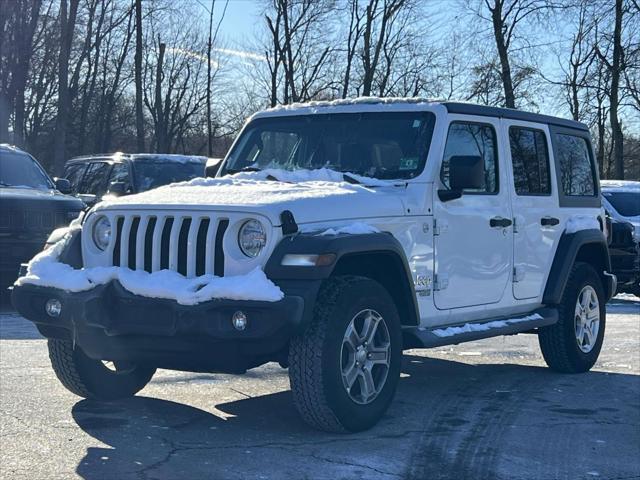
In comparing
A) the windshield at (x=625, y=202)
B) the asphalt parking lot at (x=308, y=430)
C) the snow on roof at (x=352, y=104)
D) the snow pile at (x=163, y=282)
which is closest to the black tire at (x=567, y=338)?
the asphalt parking lot at (x=308, y=430)

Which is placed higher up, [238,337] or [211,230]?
[211,230]

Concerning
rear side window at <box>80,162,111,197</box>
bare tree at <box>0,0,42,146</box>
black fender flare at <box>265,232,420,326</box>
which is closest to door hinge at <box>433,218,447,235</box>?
black fender flare at <box>265,232,420,326</box>

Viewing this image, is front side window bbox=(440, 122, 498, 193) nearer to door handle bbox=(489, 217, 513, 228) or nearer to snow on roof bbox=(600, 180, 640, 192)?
door handle bbox=(489, 217, 513, 228)

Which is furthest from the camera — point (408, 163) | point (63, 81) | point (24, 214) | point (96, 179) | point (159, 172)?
point (63, 81)

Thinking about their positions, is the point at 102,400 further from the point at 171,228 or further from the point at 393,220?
the point at 393,220

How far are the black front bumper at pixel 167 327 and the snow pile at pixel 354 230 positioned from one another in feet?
1.59

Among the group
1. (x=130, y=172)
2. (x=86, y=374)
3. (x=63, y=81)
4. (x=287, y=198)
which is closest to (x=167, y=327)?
(x=287, y=198)

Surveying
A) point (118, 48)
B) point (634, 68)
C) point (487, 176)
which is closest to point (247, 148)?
point (487, 176)

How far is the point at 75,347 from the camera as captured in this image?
6000 mm

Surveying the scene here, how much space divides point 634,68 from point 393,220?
1088 inches

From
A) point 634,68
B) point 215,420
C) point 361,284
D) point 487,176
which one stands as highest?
point 634,68

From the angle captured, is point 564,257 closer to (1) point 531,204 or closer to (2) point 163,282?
(1) point 531,204

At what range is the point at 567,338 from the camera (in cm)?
792

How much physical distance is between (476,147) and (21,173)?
7.39 metres
